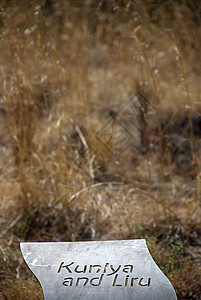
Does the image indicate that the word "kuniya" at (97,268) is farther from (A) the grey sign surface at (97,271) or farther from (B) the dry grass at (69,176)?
(B) the dry grass at (69,176)

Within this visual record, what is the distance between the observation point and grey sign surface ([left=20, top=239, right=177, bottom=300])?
4.56 ft

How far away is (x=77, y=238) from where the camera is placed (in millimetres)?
2199

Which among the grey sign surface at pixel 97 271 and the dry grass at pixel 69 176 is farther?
the dry grass at pixel 69 176

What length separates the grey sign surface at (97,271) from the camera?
1.39 metres

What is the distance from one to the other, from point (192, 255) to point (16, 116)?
3.56ft

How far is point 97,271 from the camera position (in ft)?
4.70

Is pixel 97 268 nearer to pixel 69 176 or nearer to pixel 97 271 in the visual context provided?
pixel 97 271

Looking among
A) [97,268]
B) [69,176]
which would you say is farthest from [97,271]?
[69,176]

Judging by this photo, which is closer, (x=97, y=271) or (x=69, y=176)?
(x=97, y=271)

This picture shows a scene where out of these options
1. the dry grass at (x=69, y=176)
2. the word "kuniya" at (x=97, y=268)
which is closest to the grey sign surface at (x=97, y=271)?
the word "kuniya" at (x=97, y=268)

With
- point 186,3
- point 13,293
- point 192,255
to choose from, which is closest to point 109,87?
point 186,3

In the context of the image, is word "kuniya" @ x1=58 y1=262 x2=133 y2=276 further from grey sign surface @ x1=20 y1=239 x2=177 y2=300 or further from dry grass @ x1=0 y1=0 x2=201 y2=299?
dry grass @ x1=0 y1=0 x2=201 y2=299

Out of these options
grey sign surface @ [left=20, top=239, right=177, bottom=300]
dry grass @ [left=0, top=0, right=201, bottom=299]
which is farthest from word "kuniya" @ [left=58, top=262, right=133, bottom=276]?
dry grass @ [left=0, top=0, right=201, bottom=299]

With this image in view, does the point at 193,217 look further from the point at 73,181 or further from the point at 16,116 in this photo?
the point at 16,116
